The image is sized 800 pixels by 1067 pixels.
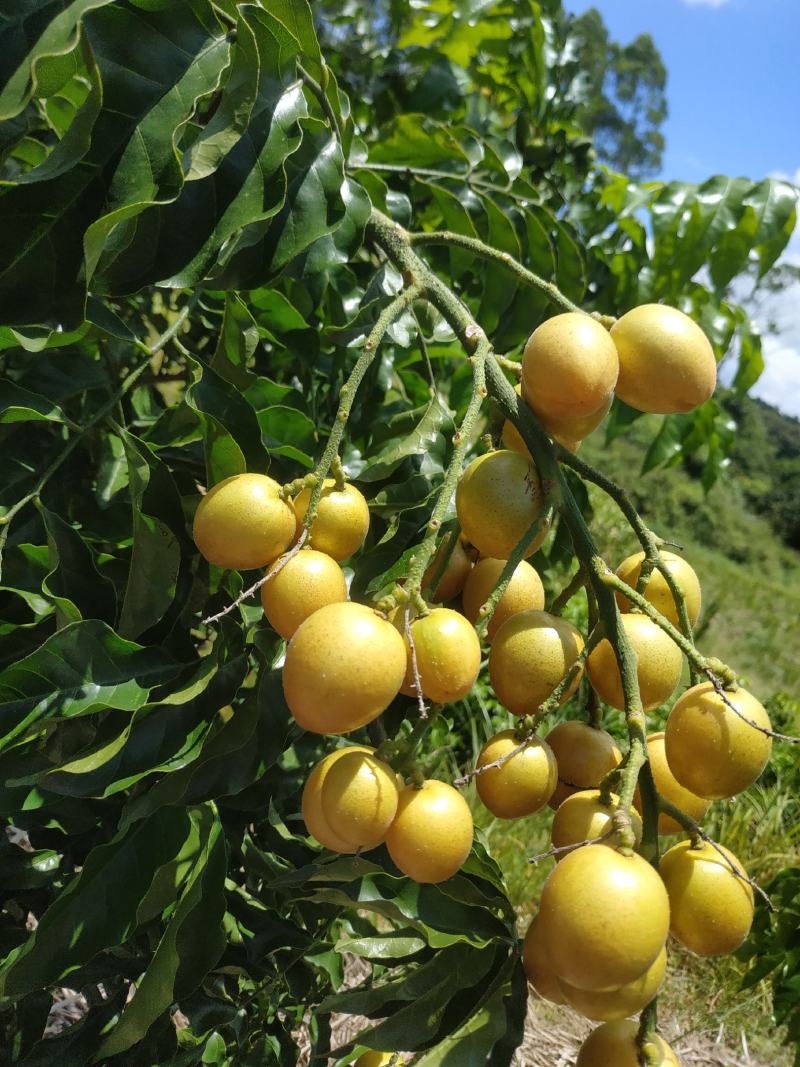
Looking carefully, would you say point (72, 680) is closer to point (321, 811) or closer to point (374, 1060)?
point (321, 811)

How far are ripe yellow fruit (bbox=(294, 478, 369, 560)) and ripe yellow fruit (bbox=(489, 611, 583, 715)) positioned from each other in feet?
0.52

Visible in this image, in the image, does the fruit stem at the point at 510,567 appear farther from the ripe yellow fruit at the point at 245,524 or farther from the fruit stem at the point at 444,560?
the ripe yellow fruit at the point at 245,524

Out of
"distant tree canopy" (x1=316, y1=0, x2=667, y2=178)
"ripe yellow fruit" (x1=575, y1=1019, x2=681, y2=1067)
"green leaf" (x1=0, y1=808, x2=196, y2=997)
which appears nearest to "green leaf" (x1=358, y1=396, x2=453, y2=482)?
"green leaf" (x1=0, y1=808, x2=196, y2=997)

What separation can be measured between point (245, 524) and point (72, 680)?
23cm

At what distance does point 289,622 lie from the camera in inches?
27.5

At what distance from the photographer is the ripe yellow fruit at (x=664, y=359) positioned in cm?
77

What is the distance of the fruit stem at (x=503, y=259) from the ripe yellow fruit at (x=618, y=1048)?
0.59m

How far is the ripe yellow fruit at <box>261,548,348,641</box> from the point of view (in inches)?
27.0

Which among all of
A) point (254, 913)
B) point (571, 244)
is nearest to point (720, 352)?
point (571, 244)

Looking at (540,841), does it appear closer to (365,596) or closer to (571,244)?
(571,244)

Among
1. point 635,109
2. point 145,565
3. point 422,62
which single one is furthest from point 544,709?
point 635,109

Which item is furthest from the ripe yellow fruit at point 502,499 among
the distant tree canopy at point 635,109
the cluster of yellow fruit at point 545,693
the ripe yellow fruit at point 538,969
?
the distant tree canopy at point 635,109

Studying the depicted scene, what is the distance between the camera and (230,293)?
0.94 meters

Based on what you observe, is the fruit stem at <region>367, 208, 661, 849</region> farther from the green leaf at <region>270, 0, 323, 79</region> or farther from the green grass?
the green grass
